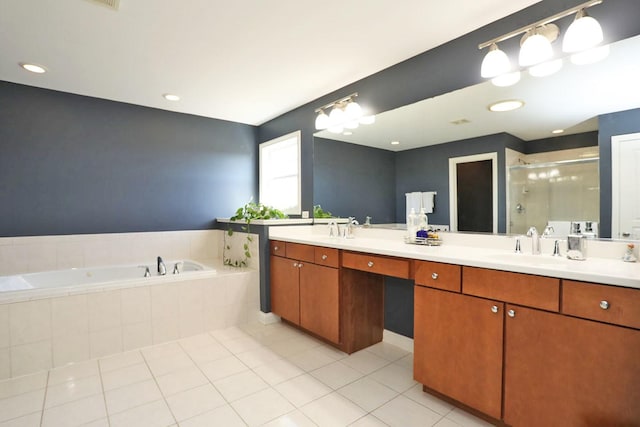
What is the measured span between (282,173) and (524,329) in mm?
2994

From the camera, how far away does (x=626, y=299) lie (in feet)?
3.57

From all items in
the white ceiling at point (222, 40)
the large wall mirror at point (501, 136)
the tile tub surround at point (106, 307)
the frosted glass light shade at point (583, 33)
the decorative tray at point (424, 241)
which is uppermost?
the white ceiling at point (222, 40)

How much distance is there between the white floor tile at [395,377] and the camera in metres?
1.91

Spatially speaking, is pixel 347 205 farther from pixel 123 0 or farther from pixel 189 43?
pixel 123 0

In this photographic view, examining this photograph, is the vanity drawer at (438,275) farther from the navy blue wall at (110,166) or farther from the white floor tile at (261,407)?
the navy blue wall at (110,166)

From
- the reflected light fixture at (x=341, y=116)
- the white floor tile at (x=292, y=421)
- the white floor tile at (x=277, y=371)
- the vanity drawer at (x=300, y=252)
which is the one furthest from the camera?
the reflected light fixture at (x=341, y=116)

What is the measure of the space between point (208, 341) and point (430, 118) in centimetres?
250

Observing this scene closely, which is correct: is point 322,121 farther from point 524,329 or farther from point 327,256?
point 524,329

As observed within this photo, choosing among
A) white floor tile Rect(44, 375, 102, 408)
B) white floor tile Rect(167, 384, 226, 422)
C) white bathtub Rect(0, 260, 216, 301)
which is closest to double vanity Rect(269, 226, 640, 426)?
white floor tile Rect(167, 384, 226, 422)

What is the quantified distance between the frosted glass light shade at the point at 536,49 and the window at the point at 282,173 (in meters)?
2.24

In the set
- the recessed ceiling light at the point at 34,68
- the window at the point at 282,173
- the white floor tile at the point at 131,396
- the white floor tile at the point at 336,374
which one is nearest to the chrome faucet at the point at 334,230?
the window at the point at 282,173

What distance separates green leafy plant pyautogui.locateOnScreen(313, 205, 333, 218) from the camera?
3118mm

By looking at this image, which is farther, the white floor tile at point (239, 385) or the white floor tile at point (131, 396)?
the white floor tile at point (239, 385)

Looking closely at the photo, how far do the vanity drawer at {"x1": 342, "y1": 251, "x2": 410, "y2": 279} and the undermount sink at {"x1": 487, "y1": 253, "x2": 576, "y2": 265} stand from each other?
47 cm
